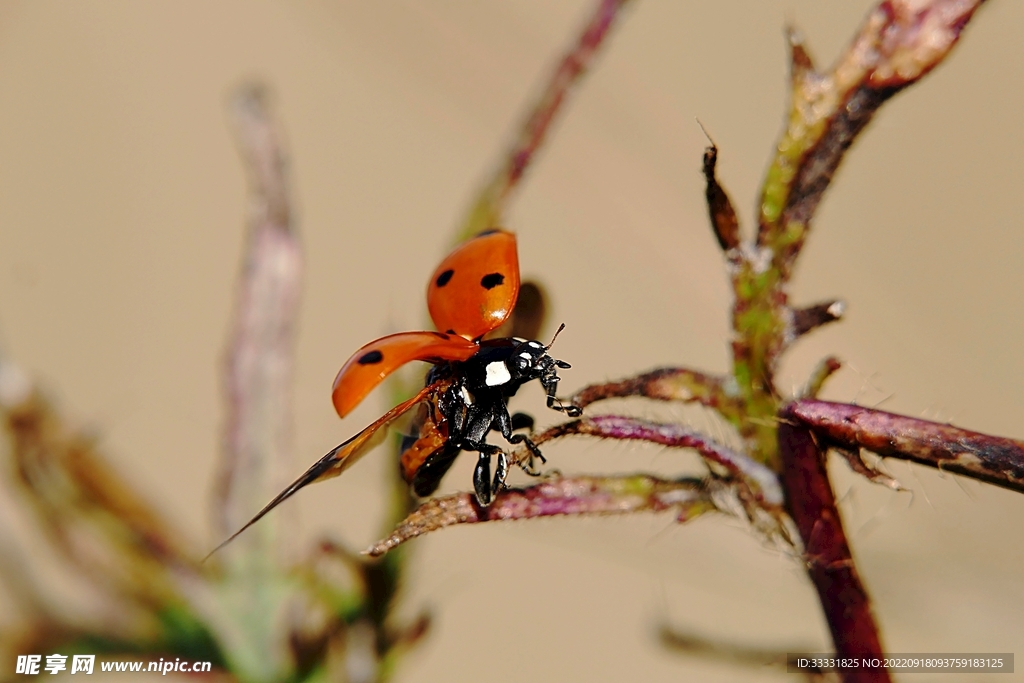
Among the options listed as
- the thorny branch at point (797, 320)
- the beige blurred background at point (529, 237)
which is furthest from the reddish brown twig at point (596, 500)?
the beige blurred background at point (529, 237)

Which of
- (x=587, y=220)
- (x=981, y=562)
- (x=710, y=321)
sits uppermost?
(x=587, y=220)

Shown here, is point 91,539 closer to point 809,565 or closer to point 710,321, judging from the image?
point 809,565

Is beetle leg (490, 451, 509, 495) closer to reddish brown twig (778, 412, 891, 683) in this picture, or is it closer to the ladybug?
the ladybug

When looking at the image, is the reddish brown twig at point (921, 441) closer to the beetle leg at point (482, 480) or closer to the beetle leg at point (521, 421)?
the beetle leg at point (482, 480)

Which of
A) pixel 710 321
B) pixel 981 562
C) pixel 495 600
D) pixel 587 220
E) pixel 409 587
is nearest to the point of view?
pixel 409 587

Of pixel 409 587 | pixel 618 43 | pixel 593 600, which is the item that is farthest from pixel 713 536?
pixel 618 43

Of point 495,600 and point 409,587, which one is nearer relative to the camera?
point 409,587

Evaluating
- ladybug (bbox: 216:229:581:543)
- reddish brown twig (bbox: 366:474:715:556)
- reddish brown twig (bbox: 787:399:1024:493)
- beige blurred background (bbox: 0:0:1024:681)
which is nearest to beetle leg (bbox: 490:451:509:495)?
ladybug (bbox: 216:229:581:543)
